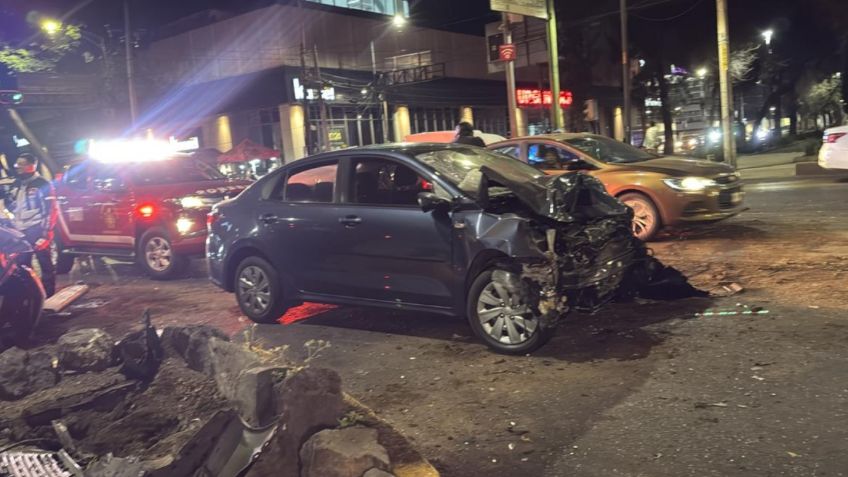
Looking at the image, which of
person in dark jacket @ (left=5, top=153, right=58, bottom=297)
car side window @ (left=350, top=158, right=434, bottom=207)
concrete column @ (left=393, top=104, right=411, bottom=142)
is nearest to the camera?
car side window @ (left=350, top=158, right=434, bottom=207)

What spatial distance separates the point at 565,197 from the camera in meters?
5.23

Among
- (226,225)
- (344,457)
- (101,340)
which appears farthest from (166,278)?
(344,457)

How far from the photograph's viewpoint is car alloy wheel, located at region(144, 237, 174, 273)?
10000 mm

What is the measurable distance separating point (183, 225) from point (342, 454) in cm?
746

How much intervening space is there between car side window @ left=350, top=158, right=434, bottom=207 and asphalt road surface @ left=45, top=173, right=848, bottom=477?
1233mm

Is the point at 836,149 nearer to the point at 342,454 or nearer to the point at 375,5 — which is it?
the point at 342,454

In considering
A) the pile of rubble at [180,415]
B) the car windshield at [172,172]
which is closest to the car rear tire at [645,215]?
the pile of rubble at [180,415]

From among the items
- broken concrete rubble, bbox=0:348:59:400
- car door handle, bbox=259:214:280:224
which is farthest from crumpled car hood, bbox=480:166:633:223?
broken concrete rubble, bbox=0:348:59:400

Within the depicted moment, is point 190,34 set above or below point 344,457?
above

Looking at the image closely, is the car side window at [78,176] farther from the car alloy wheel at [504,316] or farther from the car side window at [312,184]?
the car alloy wheel at [504,316]

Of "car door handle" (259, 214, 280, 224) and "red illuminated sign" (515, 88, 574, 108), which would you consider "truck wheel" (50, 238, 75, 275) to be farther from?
"red illuminated sign" (515, 88, 574, 108)

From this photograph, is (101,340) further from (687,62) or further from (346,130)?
(687,62)

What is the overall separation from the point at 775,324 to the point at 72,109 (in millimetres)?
36223

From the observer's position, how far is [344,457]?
3.10 m
